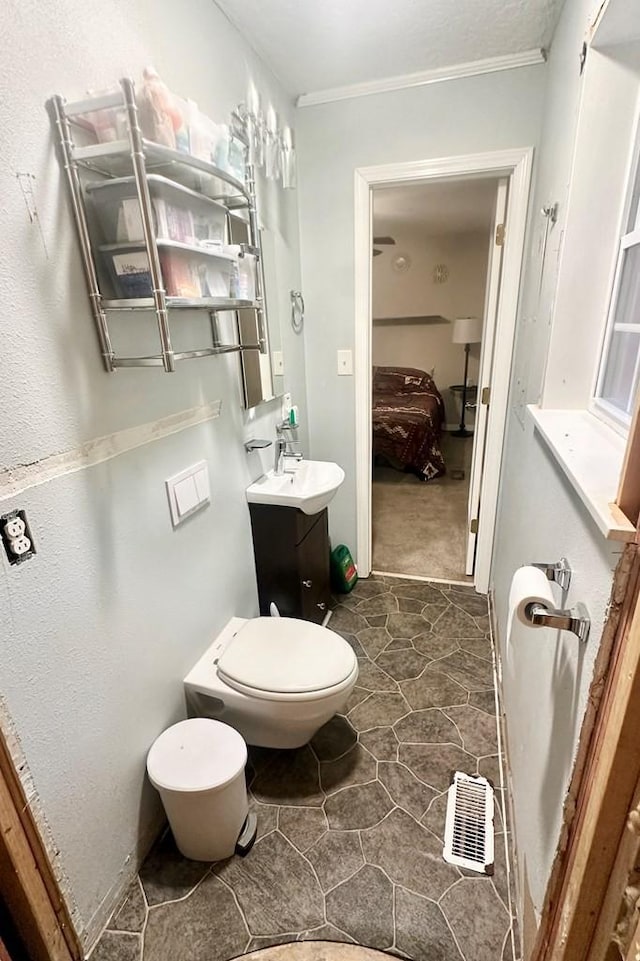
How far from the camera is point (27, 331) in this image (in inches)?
33.4

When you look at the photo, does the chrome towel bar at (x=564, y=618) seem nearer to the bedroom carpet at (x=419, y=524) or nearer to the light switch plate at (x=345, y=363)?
the light switch plate at (x=345, y=363)

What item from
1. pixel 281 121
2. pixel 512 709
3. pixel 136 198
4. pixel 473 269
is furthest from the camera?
pixel 473 269

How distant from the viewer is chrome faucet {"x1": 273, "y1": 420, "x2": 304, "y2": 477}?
203cm

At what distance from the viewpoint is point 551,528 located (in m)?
1.11

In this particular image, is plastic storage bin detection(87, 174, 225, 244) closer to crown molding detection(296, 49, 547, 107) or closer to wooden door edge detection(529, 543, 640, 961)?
wooden door edge detection(529, 543, 640, 961)

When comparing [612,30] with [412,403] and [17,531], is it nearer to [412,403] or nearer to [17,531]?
[17,531]

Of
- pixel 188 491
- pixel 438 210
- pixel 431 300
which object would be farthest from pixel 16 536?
pixel 431 300

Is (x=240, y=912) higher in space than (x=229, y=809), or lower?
lower

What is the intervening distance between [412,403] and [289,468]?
268 centimetres

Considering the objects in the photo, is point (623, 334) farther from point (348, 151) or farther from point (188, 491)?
point (348, 151)

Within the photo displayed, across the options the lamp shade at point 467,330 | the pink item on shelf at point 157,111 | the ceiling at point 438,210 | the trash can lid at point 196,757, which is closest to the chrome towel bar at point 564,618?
the trash can lid at point 196,757

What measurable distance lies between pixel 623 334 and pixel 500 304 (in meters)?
0.98

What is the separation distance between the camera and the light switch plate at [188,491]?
4.26 ft

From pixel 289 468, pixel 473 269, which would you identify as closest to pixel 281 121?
pixel 289 468
